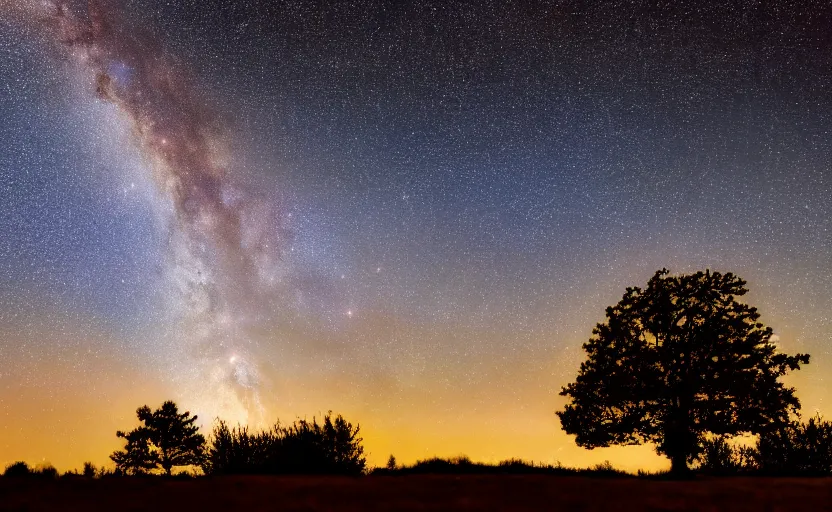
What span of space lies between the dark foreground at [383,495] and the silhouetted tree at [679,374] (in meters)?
8.89

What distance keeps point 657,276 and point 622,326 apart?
99.3 inches

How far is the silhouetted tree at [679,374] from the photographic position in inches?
648

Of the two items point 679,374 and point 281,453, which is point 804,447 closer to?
point 679,374

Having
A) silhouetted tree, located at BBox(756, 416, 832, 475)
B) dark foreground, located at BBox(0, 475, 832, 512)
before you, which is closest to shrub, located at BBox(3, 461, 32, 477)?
dark foreground, located at BBox(0, 475, 832, 512)

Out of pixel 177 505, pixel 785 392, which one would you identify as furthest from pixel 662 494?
pixel 785 392

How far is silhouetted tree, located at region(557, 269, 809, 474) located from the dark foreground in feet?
29.2

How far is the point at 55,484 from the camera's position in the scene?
6.91m

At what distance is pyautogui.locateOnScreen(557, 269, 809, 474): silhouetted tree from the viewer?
54.0 ft

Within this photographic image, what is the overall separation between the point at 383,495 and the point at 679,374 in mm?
14766

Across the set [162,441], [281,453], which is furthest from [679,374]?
[162,441]

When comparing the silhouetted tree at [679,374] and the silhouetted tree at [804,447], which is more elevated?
the silhouetted tree at [679,374]

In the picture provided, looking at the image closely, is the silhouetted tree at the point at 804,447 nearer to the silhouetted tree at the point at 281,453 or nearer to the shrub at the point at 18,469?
the silhouetted tree at the point at 281,453

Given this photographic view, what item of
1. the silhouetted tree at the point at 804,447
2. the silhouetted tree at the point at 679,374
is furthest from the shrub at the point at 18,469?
the silhouetted tree at the point at 804,447

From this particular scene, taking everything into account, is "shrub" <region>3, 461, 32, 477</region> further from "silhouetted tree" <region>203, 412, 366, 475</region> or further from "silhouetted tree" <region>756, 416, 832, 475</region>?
"silhouetted tree" <region>756, 416, 832, 475</region>
